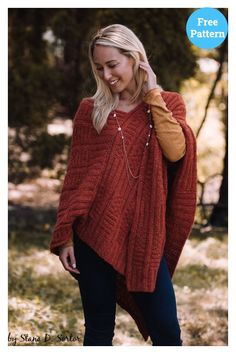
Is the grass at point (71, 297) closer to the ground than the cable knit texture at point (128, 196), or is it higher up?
closer to the ground

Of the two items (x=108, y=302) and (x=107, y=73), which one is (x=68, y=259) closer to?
(x=108, y=302)

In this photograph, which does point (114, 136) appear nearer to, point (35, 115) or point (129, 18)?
point (129, 18)

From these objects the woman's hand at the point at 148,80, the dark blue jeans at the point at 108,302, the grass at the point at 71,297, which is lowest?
the grass at the point at 71,297

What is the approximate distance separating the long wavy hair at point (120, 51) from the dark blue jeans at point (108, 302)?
0.52m

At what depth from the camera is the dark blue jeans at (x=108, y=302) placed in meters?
2.28

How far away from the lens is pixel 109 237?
2.33 metres

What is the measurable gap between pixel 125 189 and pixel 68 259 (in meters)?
0.38

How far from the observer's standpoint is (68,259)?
241cm

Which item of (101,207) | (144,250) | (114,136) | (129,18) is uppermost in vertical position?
(129,18)

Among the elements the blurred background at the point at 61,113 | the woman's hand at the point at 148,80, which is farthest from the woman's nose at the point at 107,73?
the blurred background at the point at 61,113

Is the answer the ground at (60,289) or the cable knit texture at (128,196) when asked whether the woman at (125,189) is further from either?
the ground at (60,289)

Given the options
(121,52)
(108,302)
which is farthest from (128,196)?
(121,52)

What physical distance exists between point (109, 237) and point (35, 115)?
11.6 feet
